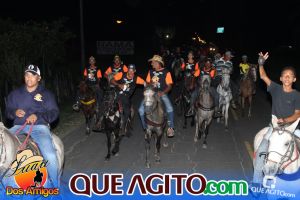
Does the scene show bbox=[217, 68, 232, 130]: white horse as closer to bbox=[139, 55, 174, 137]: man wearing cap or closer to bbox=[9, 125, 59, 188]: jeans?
bbox=[139, 55, 174, 137]: man wearing cap

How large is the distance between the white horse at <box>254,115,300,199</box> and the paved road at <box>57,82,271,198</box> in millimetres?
2959

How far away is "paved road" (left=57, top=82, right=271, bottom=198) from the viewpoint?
10297mm

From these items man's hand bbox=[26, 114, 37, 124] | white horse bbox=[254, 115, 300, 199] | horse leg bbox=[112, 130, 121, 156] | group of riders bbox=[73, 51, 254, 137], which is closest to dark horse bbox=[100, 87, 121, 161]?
horse leg bbox=[112, 130, 121, 156]

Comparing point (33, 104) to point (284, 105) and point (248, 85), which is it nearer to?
point (284, 105)

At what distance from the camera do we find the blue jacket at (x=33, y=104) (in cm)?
715

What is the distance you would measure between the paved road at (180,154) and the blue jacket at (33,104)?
9.53 feet

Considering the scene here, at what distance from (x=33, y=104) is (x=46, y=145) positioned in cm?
73

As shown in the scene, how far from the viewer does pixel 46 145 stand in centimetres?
718

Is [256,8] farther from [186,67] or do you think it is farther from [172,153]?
[172,153]

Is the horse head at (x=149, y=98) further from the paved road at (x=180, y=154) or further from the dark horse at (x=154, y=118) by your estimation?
the paved road at (x=180, y=154)

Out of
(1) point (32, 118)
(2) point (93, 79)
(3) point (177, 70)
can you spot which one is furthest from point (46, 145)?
(3) point (177, 70)

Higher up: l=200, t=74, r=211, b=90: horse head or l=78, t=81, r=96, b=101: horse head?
l=200, t=74, r=211, b=90: horse head

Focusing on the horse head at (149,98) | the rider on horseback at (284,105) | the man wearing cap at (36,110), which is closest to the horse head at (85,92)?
the horse head at (149,98)

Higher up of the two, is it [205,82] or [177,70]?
[177,70]
